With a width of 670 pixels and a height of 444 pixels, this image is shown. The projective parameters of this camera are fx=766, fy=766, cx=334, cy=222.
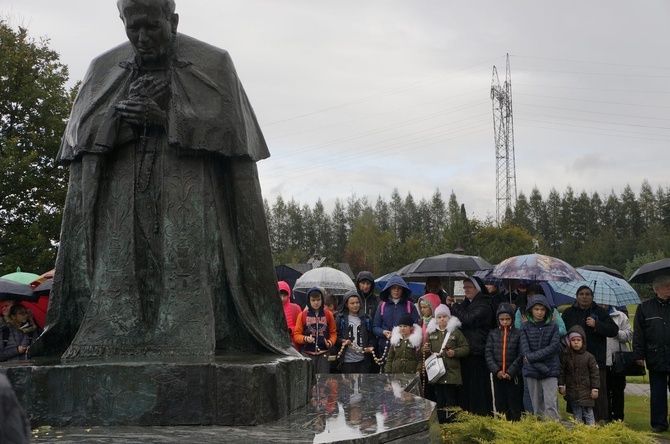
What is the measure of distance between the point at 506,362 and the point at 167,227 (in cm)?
529

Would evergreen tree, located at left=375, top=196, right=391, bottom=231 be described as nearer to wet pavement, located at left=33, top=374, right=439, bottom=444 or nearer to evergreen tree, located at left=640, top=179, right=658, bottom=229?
evergreen tree, located at left=640, top=179, right=658, bottom=229

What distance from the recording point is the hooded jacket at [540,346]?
8555mm

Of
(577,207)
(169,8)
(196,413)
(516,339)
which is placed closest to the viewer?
(196,413)

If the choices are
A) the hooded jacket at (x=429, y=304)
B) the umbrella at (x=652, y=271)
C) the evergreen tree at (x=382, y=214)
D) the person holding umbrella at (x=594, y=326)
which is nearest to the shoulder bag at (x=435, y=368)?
the hooded jacket at (x=429, y=304)

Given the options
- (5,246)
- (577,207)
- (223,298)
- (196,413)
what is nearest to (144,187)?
(223,298)

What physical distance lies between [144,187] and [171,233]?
36cm

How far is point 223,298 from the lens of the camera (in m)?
5.13

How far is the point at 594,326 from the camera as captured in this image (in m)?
9.55

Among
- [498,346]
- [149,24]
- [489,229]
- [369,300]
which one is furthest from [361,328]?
[489,229]

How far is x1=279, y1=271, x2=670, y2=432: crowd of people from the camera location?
8.82m

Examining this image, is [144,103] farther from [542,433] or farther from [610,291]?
[610,291]

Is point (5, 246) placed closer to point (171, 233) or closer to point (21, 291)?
point (21, 291)

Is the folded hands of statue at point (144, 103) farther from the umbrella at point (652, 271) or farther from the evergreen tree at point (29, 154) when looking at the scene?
the evergreen tree at point (29, 154)

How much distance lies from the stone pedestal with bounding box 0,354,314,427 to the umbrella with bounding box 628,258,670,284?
7.02 meters
